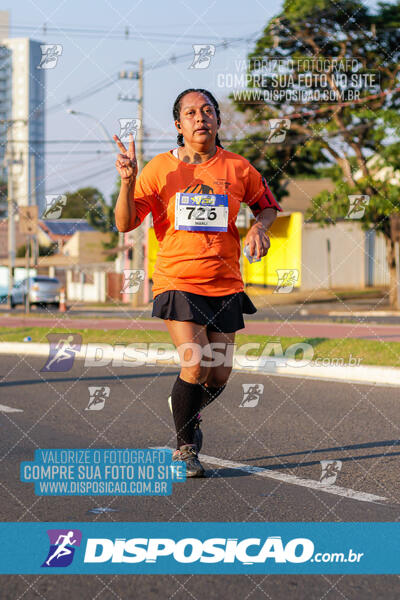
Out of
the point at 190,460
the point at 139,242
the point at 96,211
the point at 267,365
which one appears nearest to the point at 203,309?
the point at 190,460

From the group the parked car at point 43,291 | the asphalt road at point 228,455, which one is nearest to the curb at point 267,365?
the asphalt road at point 228,455

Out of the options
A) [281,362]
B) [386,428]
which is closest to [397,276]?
[281,362]

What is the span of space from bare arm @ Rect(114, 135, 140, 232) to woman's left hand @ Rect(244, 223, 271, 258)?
628 millimetres

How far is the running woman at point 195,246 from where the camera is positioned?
5.07 metres

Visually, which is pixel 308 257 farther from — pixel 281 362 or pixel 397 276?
pixel 281 362

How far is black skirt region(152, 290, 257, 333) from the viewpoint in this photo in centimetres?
→ 506

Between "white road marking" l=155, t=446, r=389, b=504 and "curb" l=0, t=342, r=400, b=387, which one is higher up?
"white road marking" l=155, t=446, r=389, b=504

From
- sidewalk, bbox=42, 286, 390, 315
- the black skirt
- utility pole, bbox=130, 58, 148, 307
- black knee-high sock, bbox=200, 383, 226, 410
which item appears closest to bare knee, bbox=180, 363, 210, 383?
black knee-high sock, bbox=200, 383, 226, 410

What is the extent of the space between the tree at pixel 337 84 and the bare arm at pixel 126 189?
20.1 m

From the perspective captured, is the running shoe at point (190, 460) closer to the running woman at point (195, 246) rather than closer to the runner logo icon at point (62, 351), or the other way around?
the running woman at point (195, 246)

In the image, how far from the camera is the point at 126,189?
4809 millimetres

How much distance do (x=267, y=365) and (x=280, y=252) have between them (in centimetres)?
2171

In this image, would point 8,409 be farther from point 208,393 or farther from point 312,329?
point 312,329

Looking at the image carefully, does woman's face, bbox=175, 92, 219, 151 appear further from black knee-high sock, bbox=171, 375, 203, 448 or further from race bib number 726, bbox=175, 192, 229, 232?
black knee-high sock, bbox=171, 375, 203, 448
